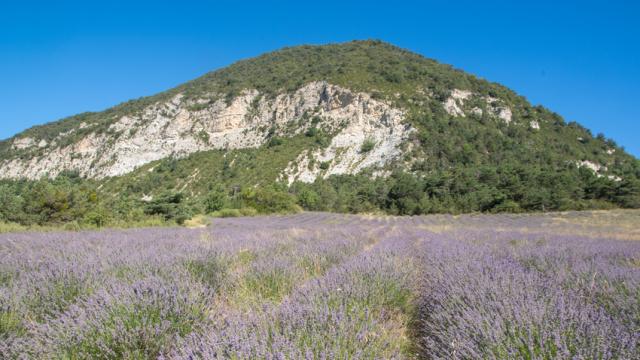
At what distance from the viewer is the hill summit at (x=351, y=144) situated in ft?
126

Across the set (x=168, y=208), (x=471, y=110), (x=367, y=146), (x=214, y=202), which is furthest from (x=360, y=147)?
(x=168, y=208)

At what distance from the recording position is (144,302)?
197cm

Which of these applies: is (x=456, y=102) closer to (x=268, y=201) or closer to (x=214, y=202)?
(x=268, y=201)

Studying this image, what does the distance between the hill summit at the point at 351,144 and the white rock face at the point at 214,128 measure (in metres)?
0.28

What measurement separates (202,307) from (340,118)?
56.6 metres

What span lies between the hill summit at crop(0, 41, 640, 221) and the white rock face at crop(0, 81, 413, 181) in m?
0.28

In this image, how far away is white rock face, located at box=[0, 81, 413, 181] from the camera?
179ft

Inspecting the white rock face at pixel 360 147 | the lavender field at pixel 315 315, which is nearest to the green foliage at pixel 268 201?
the white rock face at pixel 360 147

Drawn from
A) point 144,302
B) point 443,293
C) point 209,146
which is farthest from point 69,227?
point 209,146

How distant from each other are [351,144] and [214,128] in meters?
30.2

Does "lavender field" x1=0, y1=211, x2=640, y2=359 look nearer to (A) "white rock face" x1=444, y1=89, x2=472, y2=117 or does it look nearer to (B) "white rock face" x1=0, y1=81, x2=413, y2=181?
(B) "white rock face" x1=0, y1=81, x2=413, y2=181

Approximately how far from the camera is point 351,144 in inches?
2076

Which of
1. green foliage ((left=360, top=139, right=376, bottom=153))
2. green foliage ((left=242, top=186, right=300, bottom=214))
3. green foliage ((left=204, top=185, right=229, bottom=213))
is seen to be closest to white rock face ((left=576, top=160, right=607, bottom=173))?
green foliage ((left=360, top=139, right=376, bottom=153))

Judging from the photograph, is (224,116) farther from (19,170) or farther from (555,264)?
(555,264)
